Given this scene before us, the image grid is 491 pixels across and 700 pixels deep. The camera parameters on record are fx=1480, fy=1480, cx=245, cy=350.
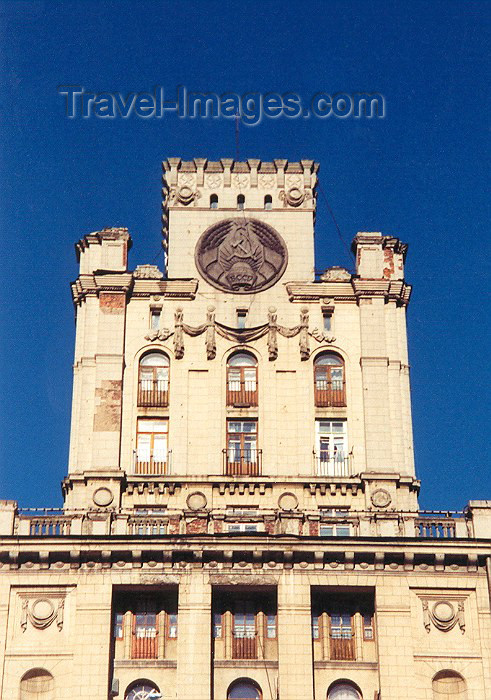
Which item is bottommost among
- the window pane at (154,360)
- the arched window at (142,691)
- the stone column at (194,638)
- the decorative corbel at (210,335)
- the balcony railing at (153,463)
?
the arched window at (142,691)

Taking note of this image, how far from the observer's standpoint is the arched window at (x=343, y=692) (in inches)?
2224

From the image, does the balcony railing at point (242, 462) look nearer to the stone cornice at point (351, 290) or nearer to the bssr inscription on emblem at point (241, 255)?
the stone cornice at point (351, 290)

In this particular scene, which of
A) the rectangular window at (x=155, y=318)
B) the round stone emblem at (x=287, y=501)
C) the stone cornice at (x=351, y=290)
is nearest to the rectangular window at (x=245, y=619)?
the round stone emblem at (x=287, y=501)

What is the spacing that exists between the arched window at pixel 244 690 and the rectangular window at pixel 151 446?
1007 centimetres

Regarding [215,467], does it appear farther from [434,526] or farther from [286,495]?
[434,526]

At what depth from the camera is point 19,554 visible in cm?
5684

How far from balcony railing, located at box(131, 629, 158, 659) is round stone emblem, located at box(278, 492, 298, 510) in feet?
26.2

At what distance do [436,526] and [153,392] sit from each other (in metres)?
13.7

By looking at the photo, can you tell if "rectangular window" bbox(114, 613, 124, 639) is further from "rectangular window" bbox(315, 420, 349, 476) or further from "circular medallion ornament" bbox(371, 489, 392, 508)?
"circular medallion ornament" bbox(371, 489, 392, 508)

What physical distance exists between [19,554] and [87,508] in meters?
4.49

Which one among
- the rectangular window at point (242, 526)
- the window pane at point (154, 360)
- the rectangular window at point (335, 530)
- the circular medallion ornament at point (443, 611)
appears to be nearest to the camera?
the circular medallion ornament at point (443, 611)

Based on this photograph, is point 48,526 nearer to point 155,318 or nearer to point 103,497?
point 103,497

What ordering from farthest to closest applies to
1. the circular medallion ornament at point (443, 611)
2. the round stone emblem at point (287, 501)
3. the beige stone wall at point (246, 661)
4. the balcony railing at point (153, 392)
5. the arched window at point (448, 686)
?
the balcony railing at point (153, 392) → the round stone emblem at point (287, 501) → the circular medallion ornament at point (443, 611) → the arched window at point (448, 686) → the beige stone wall at point (246, 661)

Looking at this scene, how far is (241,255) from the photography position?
67.4m
